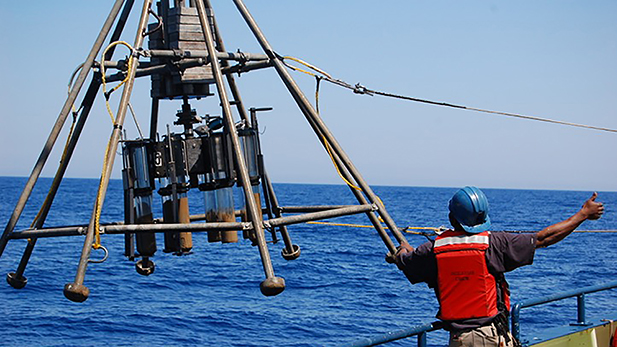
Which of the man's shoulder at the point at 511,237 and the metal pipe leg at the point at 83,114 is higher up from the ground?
the metal pipe leg at the point at 83,114

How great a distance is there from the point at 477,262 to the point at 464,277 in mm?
153

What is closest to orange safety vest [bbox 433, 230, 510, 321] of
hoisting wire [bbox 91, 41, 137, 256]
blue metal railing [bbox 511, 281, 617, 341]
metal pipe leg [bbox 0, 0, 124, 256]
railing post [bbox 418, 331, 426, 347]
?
Answer: railing post [bbox 418, 331, 426, 347]

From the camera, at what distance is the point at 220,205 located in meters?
8.69

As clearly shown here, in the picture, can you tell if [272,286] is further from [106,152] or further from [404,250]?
[106,152]

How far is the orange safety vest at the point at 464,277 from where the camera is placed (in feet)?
20.2

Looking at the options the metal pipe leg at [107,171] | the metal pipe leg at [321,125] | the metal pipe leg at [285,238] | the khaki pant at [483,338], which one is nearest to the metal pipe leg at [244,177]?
the metal pipe leg at [107,171]

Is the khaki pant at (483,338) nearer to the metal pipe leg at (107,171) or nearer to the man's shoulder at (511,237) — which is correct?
the man's shoulder at (511,237)

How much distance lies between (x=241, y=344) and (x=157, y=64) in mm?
19224

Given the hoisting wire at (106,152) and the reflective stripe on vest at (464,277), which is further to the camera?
the hoisting wire at (106,152)

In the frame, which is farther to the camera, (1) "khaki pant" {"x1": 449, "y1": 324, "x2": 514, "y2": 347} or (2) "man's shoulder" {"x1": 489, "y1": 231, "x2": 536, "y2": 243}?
(1) "khaki pant" {"x1": 449, "y1": 324, "x2": 514, "y2": 347}

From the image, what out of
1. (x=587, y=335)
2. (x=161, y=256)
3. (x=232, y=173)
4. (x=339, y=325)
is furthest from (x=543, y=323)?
(x=161, y=256)

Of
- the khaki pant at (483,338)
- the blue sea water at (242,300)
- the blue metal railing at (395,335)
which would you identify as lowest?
the khaki pant at (483,338)

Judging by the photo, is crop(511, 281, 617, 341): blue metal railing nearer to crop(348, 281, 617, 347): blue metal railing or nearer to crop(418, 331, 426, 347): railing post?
crop(348, 281, 617, 347): blue metal railing

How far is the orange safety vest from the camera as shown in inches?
242
